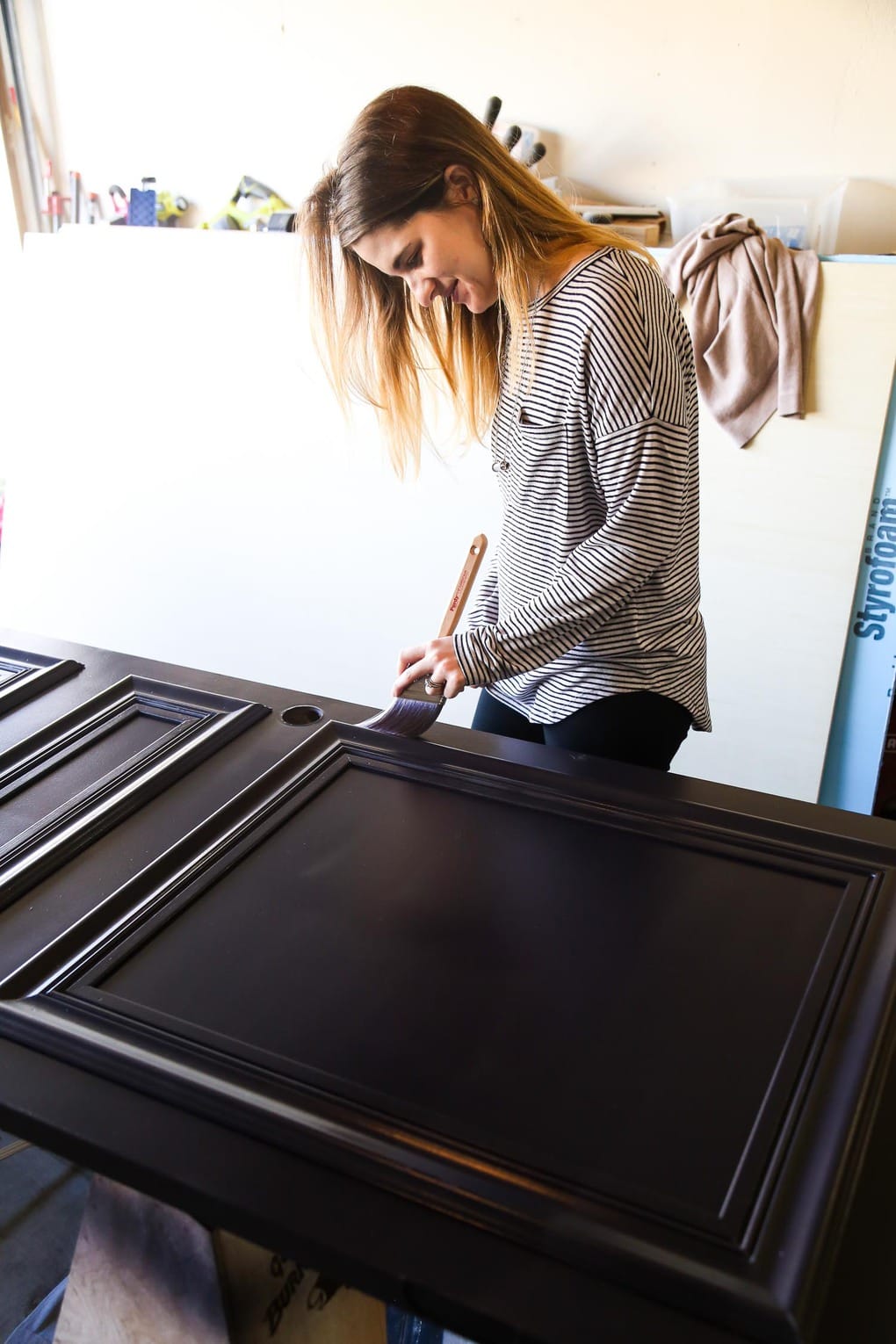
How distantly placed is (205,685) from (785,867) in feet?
2.21

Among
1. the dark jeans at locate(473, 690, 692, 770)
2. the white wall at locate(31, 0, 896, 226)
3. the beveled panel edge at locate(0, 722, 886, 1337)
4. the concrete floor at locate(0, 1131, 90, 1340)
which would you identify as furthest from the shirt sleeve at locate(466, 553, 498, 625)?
the white wall at locate(31, 0, 896, 226)

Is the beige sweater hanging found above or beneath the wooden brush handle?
above

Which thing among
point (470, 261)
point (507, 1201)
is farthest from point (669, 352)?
point (507, 1201)

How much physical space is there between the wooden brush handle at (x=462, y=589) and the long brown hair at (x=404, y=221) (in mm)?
175

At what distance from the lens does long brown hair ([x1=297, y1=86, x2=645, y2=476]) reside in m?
1.07

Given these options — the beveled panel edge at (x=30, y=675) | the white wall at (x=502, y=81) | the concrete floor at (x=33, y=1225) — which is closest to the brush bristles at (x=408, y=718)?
the beveled panel edge at (x=30, y=675)

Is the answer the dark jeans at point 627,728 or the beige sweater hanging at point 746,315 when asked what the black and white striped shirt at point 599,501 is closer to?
the dark jeans at point 627,728

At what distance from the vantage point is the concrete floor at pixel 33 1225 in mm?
1521

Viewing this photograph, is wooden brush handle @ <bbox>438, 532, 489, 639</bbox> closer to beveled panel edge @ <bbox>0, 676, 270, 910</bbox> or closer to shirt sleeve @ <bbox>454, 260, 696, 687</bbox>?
shirt sleeve @ <bbox>454, 260, 696, 687</bbox>

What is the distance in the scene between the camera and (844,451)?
2.09 m

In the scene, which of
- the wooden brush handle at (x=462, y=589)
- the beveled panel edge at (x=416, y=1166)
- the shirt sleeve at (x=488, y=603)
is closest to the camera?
the beveled panel edge at (x=416, y=1166)

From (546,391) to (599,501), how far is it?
13cm

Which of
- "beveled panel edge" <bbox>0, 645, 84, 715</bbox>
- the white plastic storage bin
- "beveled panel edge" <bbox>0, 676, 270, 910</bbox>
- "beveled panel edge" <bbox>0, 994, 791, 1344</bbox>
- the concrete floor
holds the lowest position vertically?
the concrete floor

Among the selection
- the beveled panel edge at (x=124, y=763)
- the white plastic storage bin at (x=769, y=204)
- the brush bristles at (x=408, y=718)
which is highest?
the white plastic storage bin at (x=769, y=204)
